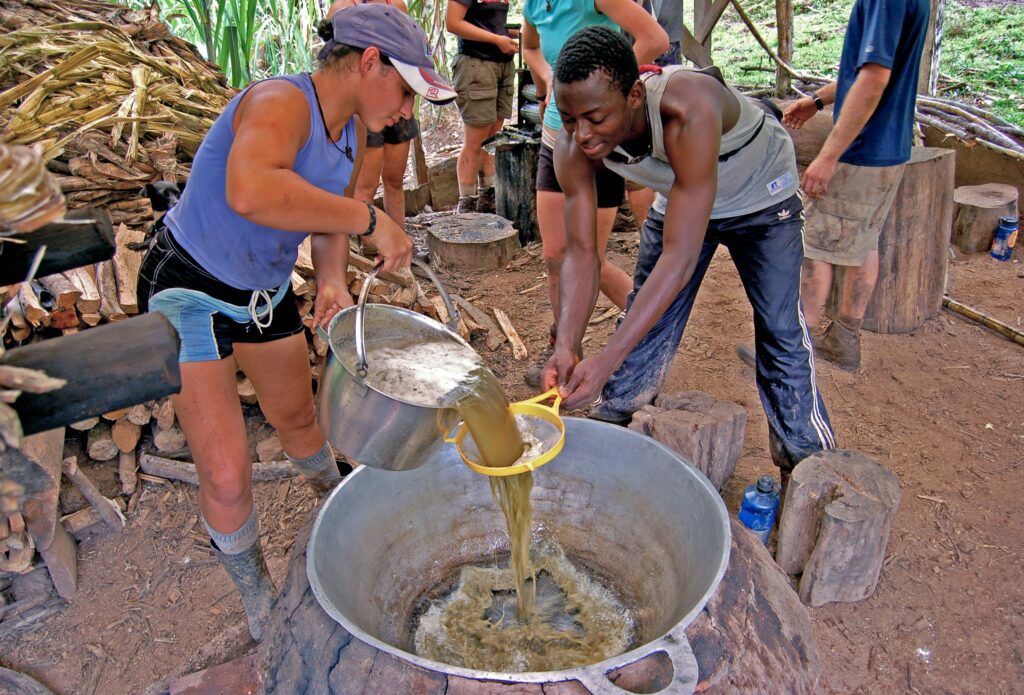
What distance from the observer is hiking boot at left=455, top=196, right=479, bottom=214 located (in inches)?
221

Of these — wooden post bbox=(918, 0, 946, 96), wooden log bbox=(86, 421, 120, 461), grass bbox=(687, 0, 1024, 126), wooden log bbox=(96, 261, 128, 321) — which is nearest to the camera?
wooden log bbox=(96, 261, 128, 321)

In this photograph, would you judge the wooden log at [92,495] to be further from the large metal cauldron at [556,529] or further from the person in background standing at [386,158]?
the person in background standing at [386,158]

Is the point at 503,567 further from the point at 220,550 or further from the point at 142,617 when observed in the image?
the point at 142,617

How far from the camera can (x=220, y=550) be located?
2.04 m

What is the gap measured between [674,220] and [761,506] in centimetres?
99

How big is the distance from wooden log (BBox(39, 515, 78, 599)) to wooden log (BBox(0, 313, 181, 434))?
2.34 meters

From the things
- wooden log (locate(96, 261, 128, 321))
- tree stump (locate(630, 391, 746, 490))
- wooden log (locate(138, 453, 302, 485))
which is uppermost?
wooden log (locate(96, 261, 128, 321))

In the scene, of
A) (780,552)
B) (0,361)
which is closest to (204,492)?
(0,361)

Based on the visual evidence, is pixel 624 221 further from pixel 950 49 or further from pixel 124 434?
pixel 950 49

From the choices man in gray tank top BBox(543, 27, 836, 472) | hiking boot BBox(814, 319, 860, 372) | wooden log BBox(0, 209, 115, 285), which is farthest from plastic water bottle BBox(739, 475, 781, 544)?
wooden log BBox(0, 209, 115, 285)

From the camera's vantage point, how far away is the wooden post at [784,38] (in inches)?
212

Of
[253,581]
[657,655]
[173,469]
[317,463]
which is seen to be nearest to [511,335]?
[317,463]

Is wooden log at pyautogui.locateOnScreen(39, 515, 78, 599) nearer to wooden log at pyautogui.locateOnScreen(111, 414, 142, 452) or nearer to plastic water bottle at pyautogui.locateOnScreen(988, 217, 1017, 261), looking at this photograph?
wooden log at pyautogui.locateOnScreen(111, 414, 142, 452)

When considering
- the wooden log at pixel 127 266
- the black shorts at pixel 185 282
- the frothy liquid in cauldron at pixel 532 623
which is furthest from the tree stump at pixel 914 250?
the wooden log at pixel 127 266
